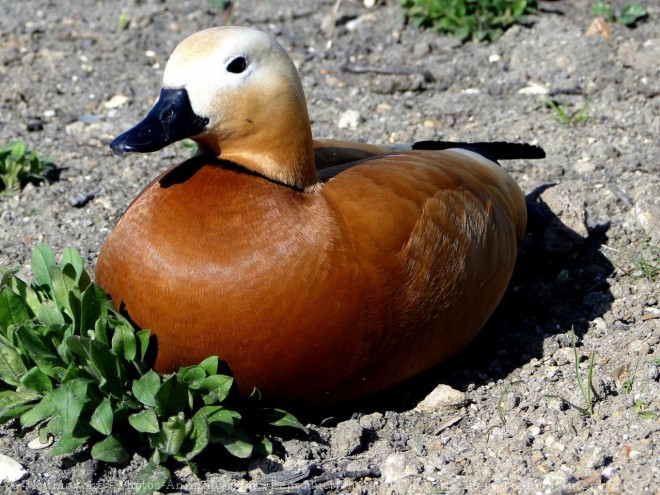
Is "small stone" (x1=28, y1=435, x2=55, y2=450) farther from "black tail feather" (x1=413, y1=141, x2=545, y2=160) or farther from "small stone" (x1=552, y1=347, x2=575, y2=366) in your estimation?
"black tail feather" (x1=413, y1=141, x2=545, y2=160)

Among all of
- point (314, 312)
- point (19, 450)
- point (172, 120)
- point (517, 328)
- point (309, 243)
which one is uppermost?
point (172, 120)

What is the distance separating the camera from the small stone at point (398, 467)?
→ 9.83ft

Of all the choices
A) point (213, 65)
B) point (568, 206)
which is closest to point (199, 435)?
point (213, 65)

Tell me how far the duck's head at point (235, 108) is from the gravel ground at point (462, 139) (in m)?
0.87

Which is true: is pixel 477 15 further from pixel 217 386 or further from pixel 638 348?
pixel 217 386

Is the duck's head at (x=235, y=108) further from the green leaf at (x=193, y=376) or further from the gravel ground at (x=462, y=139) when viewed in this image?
the gravel ground at (x=462, y=139)

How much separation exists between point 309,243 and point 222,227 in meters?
0.26

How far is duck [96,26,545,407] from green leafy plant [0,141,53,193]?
1.61 metres

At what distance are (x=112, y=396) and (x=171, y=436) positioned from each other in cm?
22

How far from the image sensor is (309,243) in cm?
291

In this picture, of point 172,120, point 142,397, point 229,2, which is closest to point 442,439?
point 142,397

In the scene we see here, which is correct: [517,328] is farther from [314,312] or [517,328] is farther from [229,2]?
[229,2]

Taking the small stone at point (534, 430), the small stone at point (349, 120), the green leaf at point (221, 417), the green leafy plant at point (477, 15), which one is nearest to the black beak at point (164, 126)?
the green leaf at point (221, 417)

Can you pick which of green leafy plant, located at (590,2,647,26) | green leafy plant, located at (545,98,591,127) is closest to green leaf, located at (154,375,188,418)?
green leafy plant, located at (545,98,591,127)
